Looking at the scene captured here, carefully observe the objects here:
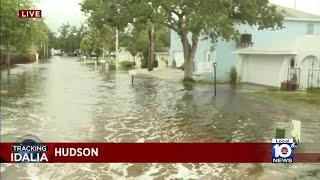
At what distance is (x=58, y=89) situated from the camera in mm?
24672

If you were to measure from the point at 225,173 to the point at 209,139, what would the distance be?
8.26ft

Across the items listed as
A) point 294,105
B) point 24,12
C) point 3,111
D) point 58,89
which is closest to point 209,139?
point 294,105

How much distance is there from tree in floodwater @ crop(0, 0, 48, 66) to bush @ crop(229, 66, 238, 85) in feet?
17.4

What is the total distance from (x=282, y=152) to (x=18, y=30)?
→ 3753mm

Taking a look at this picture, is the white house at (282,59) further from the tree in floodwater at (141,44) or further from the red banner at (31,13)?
the tree in floodwater at (141,44)

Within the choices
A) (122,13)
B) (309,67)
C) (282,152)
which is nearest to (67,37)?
(282,152)

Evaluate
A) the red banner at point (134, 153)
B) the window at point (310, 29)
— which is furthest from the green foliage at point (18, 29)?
the window at point (310, 29)

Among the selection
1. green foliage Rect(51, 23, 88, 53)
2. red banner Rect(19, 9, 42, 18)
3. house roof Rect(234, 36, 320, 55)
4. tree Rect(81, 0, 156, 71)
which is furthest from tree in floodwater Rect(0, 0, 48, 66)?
tree Rect(81, 0, 156, 71)

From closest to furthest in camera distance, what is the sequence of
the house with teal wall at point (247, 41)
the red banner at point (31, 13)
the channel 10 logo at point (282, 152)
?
the channel 10 logo at point (282, 152) < the red banner at point (31, 13) < the house with teal wall at point (247, 41)

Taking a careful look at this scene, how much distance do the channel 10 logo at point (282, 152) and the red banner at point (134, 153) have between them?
37 cm

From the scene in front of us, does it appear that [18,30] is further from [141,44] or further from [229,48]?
[141,44]

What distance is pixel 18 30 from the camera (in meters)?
6.52

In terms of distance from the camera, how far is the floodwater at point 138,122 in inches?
336

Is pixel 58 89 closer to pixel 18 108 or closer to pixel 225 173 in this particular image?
pixel 18 108
